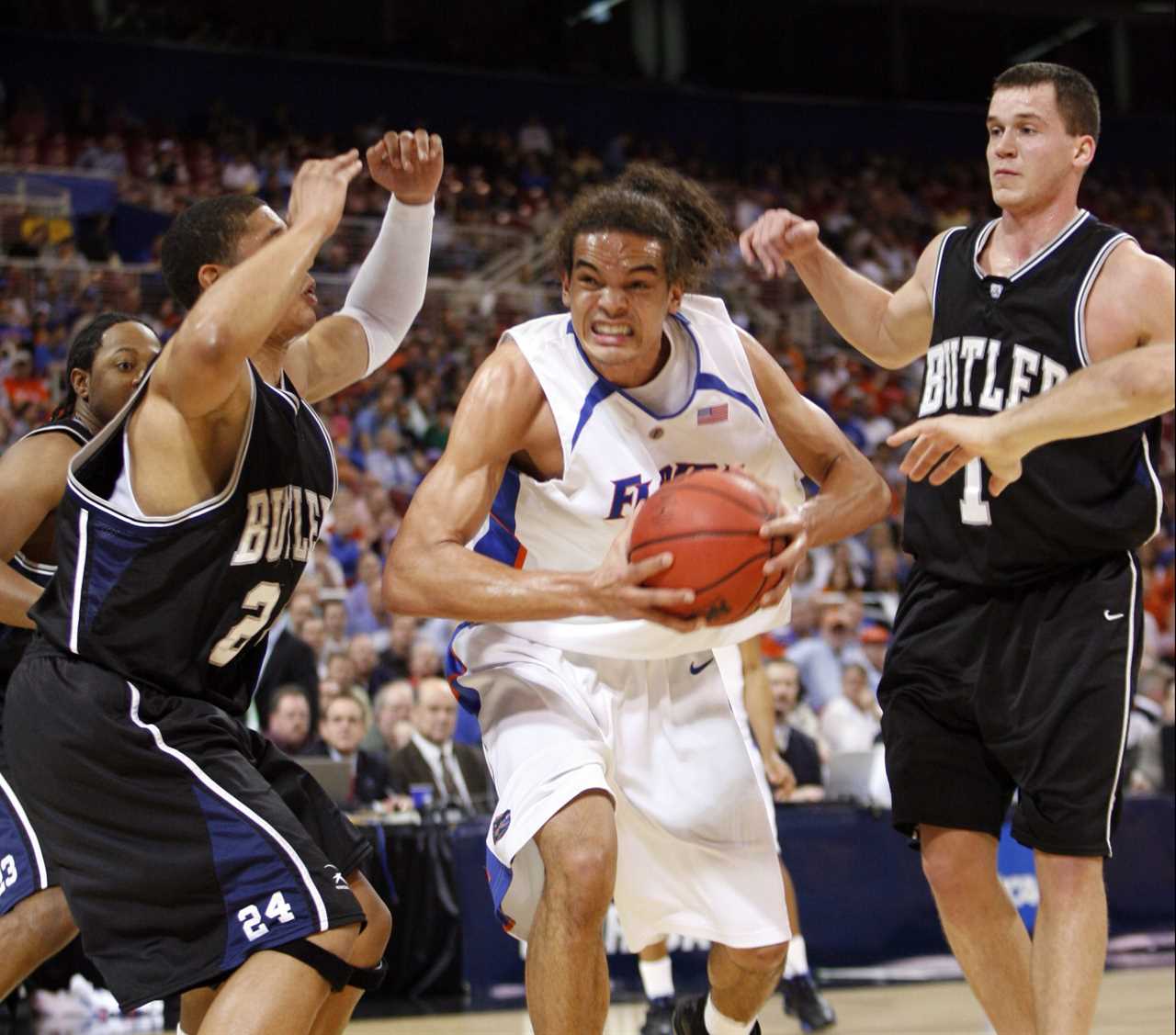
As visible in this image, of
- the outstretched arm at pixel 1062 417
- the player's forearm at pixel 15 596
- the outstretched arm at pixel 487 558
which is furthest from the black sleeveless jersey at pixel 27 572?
the outstretched arm at pixel 1062 417

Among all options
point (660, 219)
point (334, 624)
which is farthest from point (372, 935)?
point (334, 624)

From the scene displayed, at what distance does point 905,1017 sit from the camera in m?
7.07

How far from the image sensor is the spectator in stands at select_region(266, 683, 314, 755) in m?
8.42

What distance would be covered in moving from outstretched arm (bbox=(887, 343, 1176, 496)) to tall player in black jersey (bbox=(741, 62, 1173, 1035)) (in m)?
0.14

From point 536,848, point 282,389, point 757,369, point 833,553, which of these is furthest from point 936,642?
point 833,553

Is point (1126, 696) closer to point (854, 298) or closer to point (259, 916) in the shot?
point (854, 298)

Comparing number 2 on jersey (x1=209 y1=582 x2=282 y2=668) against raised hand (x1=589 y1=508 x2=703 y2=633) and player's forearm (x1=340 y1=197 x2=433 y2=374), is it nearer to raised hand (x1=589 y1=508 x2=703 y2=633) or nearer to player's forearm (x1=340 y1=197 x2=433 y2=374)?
raised hand (x1=589 y1=508 x2=703 y2=633)

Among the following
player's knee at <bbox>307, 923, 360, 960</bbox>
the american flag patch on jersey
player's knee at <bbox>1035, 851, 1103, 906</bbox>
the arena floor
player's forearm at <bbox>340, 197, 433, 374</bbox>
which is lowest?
the arena floor

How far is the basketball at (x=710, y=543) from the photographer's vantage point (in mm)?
3301

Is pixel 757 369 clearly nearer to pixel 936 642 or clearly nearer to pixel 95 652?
pixel 936 642

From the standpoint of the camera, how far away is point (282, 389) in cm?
394

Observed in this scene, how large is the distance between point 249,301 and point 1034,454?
198cm

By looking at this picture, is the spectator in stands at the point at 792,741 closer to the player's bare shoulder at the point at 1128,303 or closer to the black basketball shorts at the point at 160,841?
the player's bare shoulder at the point at 1128,303

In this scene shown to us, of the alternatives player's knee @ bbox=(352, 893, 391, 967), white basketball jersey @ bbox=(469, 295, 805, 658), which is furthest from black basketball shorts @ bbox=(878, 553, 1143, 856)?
player's knee @ bbox=(352, 893, 391, 967)
